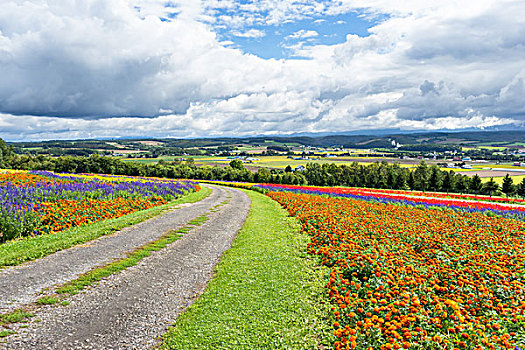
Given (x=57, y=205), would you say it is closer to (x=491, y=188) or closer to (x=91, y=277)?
(x=91, y=277)

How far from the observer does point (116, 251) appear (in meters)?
12.5

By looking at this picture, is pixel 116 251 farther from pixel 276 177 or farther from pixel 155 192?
pixel 276 177

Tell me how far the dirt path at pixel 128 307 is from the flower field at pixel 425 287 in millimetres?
4120

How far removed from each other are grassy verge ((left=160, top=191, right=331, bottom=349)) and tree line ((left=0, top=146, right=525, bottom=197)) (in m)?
72.9

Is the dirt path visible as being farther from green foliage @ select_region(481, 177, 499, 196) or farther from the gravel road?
green foliage @ select_region(481, 177, 499, 196)

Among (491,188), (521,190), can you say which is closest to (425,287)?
(491,188)

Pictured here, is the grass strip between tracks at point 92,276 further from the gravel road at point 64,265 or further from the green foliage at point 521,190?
the green foliage at point 521,190

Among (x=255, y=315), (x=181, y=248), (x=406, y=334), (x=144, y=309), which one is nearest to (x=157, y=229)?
(x=181, y=248)

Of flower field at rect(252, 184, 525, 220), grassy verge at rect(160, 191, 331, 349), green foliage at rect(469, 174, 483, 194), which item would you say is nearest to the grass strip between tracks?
grassy verge at rect(160, 191, 331, 349)

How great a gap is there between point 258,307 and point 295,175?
292ft

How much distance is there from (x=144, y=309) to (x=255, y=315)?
2.80m

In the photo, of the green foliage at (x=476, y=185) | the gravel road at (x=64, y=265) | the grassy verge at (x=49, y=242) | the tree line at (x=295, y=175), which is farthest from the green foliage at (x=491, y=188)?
the grassy verge at (x=49, y=242)

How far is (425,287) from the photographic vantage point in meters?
7.72

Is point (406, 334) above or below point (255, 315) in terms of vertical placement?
above
